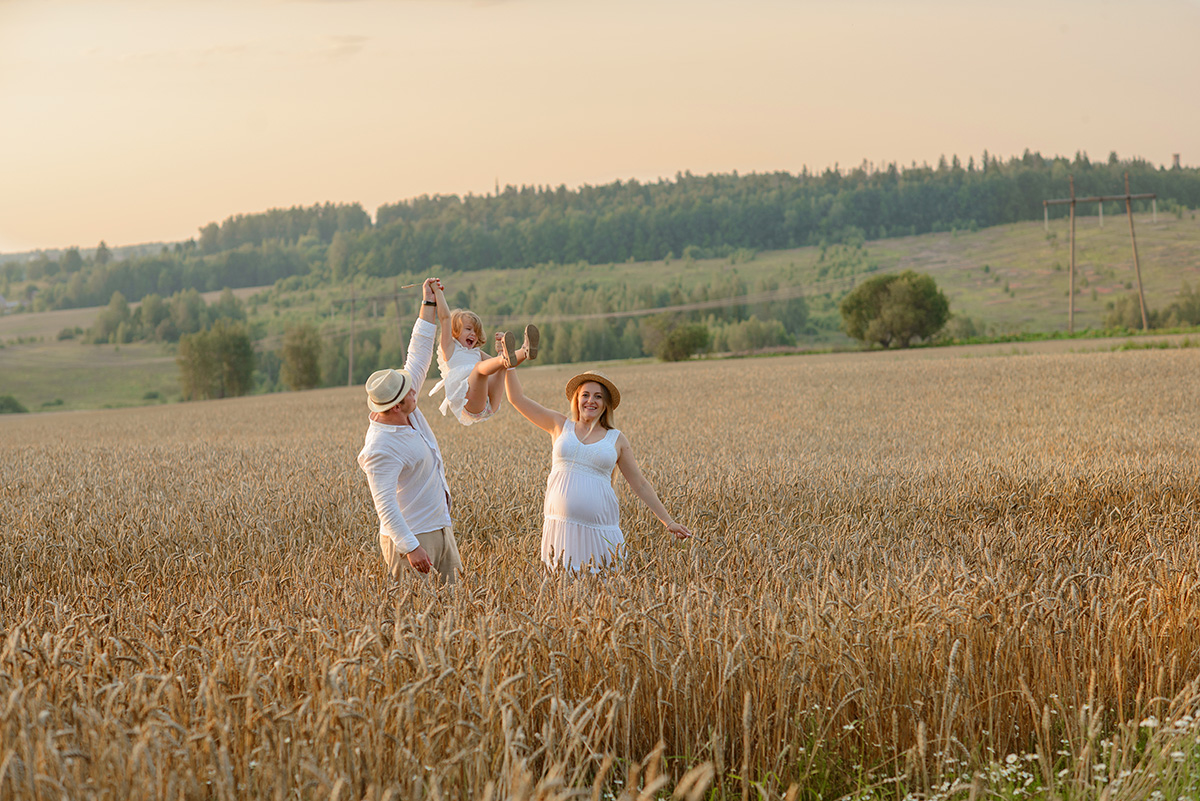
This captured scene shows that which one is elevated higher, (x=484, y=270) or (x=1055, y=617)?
(x=484, y=270)

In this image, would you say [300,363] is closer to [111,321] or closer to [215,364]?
[215,364]

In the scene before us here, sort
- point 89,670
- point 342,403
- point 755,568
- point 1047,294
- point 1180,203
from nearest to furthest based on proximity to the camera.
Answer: point 89,670, point 755,568, point 342,403, point 1047,294, point 1180,203

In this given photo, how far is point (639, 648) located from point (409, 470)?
7.14 feet

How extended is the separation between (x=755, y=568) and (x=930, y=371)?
31.5m

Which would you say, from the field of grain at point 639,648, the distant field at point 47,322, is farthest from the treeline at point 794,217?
the field of grain at point 639,648

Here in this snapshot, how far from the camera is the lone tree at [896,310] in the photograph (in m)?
78.1

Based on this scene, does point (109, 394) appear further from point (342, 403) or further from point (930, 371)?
point (930, 371)

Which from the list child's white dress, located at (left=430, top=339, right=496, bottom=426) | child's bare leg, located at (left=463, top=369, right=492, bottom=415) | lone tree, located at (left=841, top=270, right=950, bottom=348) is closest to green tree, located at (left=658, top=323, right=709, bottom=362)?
lone tree, located at (left=841, top=270, right=950, bottom=348)

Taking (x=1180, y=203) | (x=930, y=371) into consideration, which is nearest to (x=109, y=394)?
(x=930, y=371)

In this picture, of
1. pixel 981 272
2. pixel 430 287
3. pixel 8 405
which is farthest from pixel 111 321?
pixel 430 287

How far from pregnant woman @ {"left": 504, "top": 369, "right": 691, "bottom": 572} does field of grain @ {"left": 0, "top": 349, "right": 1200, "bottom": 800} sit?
252 millimetres

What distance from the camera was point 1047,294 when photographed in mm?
120500

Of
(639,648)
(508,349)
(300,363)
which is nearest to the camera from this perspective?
(639,648)

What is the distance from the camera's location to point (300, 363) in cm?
8238
